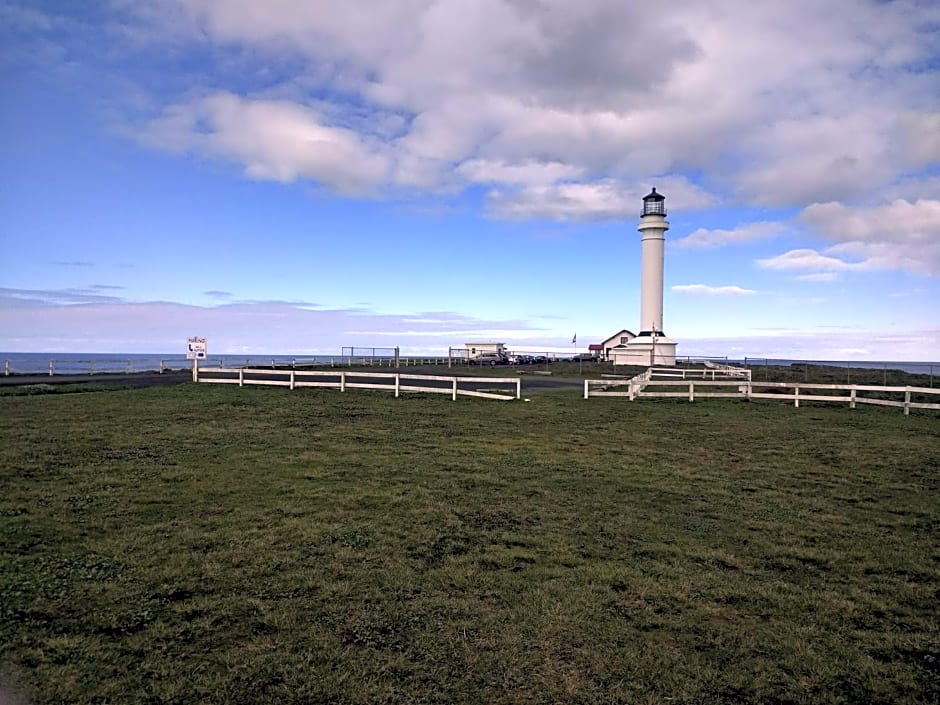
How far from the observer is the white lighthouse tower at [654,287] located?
160ft

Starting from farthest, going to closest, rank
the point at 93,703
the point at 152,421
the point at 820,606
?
the point at 152,421
the point at 820,606
the point at 93,703

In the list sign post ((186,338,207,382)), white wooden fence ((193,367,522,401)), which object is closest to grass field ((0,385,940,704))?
white wooden fence ((193,367,522,401))

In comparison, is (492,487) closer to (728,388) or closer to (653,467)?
(653,467)

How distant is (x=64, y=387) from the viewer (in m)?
27.6

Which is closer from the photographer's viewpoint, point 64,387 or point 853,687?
point 853,687

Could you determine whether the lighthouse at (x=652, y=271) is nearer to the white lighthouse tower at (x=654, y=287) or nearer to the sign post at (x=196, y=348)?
the white lighthouse tower at (x=654, y=287)

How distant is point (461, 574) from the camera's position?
19.1ft

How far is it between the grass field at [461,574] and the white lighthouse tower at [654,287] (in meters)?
36.7

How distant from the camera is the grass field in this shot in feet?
13.3

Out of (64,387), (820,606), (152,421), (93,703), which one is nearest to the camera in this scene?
(93,703)

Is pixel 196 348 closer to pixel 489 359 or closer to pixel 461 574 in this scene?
pixel 461 574

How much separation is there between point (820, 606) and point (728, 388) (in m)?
26.3

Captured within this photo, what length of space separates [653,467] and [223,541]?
24.1 ft

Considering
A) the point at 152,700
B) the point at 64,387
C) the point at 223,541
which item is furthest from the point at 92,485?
the point at 64,387
